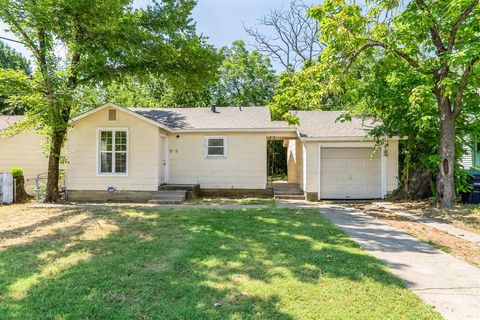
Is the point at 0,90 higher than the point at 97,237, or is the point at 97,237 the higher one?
the point at 0,90

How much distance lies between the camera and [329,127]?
14.4m

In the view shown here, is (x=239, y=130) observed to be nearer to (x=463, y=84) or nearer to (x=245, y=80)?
(x=463, y=84)

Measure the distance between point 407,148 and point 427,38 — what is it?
4.05 meters

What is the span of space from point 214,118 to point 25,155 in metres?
9.42

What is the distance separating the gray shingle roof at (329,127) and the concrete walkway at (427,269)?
19.0ft

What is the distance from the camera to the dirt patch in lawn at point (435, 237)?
5.98 m

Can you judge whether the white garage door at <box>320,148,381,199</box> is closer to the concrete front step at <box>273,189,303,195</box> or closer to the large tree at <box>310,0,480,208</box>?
the concrete front step at <box>273,189,303,195</box>

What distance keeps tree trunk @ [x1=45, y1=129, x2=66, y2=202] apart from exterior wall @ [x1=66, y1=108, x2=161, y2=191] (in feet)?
3.55

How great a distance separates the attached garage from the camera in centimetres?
1337

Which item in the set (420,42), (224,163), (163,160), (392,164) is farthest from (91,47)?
(392,164)

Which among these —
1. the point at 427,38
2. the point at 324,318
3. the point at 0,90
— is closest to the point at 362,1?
the point at 427,38

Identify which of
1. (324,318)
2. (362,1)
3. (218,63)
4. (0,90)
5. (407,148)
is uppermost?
(362,1)

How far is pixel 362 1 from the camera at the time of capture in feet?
37.2

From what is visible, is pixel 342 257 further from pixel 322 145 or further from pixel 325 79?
pixel 322 145
